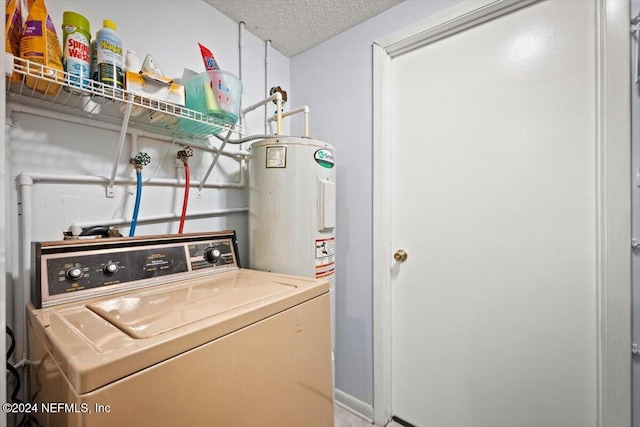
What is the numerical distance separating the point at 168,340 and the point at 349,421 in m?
1.49

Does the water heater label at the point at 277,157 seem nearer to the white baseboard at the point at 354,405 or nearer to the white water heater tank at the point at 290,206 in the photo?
the white water heater tank at the point at 290,206

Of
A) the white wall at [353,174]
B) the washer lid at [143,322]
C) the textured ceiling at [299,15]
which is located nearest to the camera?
the washer lid at [143,322]

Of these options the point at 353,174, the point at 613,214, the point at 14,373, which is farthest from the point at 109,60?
the point at 613,214

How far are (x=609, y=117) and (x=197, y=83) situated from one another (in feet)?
5.37

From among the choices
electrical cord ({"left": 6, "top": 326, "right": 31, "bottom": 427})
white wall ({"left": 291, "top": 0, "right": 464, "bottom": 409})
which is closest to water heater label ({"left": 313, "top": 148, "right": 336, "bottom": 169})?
white wall ({"left": 291, "top": 0, "right": 464, "bottom": 409})

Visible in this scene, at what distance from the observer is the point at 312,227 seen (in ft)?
4.23

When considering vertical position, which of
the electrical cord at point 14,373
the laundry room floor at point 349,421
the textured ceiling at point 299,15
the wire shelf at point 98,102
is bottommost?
the laundry room floor at point 349,421

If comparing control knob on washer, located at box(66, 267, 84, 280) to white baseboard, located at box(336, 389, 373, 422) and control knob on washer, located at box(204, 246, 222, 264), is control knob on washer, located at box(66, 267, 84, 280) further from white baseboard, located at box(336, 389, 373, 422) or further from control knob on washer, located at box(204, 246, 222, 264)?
white baseboard, located at box(336, 389, 373, 422)

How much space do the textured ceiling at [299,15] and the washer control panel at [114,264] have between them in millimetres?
1293

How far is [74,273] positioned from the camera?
0.80 m

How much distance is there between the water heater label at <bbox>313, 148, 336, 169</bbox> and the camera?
4.27ft

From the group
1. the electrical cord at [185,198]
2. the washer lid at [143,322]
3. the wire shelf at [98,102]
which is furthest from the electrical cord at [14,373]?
the wire shelf at [98,102]

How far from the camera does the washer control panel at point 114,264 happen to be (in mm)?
765

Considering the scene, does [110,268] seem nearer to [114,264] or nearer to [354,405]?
[114,264]
